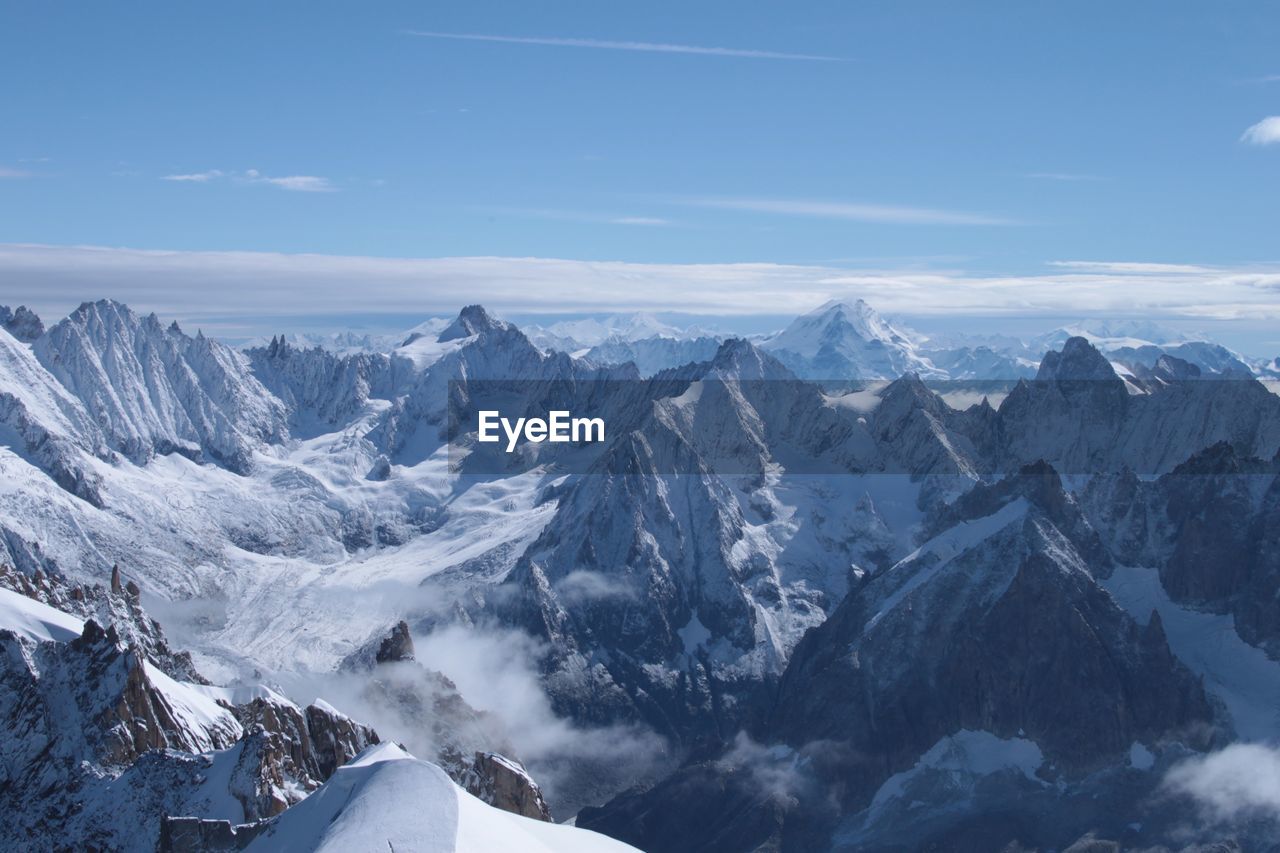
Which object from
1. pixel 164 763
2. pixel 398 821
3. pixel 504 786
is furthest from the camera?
pixel 504 786

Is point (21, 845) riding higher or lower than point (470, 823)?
lower

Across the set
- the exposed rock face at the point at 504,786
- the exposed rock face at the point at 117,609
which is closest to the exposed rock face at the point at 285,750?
the exposed rock face at the point at 504,786

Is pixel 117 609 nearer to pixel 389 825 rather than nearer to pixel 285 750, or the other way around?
pixel 285 750

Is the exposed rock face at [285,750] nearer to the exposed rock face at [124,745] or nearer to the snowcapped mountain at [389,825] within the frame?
the exposed rock face at [124,745]

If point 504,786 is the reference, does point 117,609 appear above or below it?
above

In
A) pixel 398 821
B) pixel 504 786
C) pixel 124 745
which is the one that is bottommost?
pixel 504 786

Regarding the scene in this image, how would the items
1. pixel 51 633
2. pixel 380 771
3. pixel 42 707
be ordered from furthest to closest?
pixel 51 633
pixel 42 707
pixel 380 771

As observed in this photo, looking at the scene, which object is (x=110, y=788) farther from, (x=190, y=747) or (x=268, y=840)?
(x=268, y=840)

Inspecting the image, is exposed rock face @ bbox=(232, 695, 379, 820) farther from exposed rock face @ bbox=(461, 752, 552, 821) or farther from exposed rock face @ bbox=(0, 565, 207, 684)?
exposed rock face @ bbox=(0, 565, 207, 684)

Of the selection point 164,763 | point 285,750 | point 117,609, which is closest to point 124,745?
point 164,763

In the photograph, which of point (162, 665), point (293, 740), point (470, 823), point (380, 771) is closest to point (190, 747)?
point (293, 740)

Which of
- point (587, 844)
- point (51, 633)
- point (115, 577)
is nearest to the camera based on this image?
point (587, 844)
